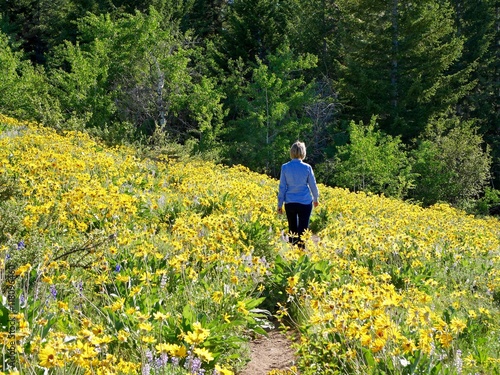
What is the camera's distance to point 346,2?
27.5 meters

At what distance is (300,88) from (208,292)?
25107mm

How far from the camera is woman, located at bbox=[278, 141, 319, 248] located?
7016 millimetres

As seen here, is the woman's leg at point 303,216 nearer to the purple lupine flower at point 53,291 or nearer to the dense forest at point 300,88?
the purple lupine flower at point 53,291

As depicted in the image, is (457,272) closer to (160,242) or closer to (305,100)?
(160,242)

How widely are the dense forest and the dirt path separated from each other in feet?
48.3

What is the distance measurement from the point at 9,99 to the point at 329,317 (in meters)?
20.6

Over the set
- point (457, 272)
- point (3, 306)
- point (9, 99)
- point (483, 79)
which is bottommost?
point (457, 272)

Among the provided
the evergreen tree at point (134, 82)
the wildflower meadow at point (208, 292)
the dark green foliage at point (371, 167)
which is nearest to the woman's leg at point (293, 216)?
the wildflower meadow at point (208, 292)

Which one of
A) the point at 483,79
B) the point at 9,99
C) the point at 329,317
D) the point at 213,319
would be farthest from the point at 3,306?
the point at 483,79

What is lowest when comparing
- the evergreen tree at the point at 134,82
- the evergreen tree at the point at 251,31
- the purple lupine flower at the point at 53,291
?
the purple lupine flower at the point at 53,291

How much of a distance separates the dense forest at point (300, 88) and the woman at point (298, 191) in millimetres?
12270

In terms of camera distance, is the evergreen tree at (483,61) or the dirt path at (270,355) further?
the evergreen tree at (483,61)

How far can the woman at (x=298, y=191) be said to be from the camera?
7.02m

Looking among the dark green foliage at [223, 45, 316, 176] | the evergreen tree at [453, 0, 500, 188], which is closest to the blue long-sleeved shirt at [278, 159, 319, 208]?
the dark green foliage at [223, 45, 316, 176]
